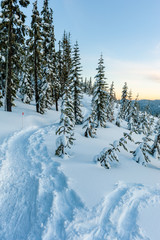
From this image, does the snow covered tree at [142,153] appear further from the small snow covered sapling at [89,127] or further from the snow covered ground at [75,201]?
the small snow covered sapling at [89,127]

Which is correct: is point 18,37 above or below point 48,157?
above

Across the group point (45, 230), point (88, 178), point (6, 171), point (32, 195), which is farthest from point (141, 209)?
point (6, 171)

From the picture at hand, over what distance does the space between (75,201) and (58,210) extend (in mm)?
565

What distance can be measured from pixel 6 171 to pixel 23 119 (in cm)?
943

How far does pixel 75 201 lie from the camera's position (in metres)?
3.96

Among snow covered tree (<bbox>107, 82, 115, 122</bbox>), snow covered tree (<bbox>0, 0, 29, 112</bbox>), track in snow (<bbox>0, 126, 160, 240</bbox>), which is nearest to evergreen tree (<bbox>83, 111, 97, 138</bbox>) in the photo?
track in snow (<bbox>0, 126, 160, 240</bbox>)

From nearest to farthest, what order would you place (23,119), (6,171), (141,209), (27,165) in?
1. (141,209)
2. (6,171)
3. (27,165)
4. (23,119)

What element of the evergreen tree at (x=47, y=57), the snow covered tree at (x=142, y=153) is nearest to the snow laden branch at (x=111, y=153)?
the snow covered tree at (x=142, y=153)

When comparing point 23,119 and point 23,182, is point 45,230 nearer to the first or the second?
point 23,182

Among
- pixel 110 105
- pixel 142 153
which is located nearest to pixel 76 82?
pixel 142 153

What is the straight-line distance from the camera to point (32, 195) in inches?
174

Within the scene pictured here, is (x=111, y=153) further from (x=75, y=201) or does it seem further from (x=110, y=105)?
(x=110, y=105)

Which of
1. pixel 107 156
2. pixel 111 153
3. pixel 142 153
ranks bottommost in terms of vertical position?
pixel 142 153

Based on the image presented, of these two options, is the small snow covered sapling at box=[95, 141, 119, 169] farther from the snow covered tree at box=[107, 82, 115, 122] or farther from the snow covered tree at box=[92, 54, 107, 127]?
the snow covered tree at box=[107, 82, 115, 122]
